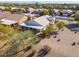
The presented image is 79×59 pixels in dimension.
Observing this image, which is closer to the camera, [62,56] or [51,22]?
[62,56]

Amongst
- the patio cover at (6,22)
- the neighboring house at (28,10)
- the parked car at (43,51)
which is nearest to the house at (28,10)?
the neighboring house at (28,10)

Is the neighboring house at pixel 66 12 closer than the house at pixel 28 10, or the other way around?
the neighboring house at pixel 66 12

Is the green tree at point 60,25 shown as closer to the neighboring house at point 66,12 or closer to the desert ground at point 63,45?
the desert ground at point 63,45

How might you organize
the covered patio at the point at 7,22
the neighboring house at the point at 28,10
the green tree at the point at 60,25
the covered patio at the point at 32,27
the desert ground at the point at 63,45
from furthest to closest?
the neighboring house at the point at 28,10, the green tree at the point at 60,25, the covered patio at the point at 7,22, the covered patio at the point at 32,27, the desert ground at the point at 63,45

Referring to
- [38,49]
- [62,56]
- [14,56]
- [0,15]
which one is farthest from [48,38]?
[0,15]

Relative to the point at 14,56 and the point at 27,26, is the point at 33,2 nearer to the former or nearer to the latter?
the point at 27,26

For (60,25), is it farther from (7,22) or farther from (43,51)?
(7,22)

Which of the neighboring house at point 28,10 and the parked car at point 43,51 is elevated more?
the neighboring house at point 28,10
